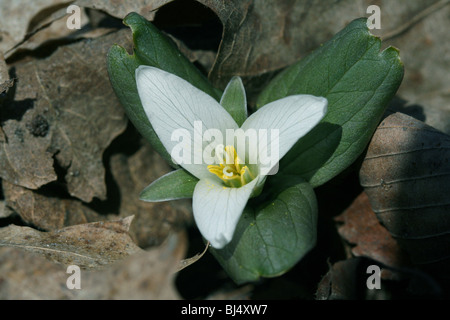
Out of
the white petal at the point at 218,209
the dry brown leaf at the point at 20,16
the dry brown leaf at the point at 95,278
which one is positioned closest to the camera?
the white petal at the point at 218,209

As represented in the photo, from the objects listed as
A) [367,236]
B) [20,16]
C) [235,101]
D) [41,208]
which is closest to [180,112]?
[235,101]

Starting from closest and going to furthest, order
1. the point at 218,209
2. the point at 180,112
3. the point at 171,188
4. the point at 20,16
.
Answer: the point at 218,209 → the point at 180,112 → the point at 171,188 → the point at 20,16

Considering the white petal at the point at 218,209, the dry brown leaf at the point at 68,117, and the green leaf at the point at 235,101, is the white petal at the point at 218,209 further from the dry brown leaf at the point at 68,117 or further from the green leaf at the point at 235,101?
the dry brown leaf at the point at 68,117

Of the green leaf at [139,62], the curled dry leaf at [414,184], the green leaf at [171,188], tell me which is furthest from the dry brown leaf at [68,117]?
the curled dry leaf at [414,184]

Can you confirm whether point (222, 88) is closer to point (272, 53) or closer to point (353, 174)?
point (272, 53)

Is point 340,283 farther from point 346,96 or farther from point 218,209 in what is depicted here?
point 346,96
